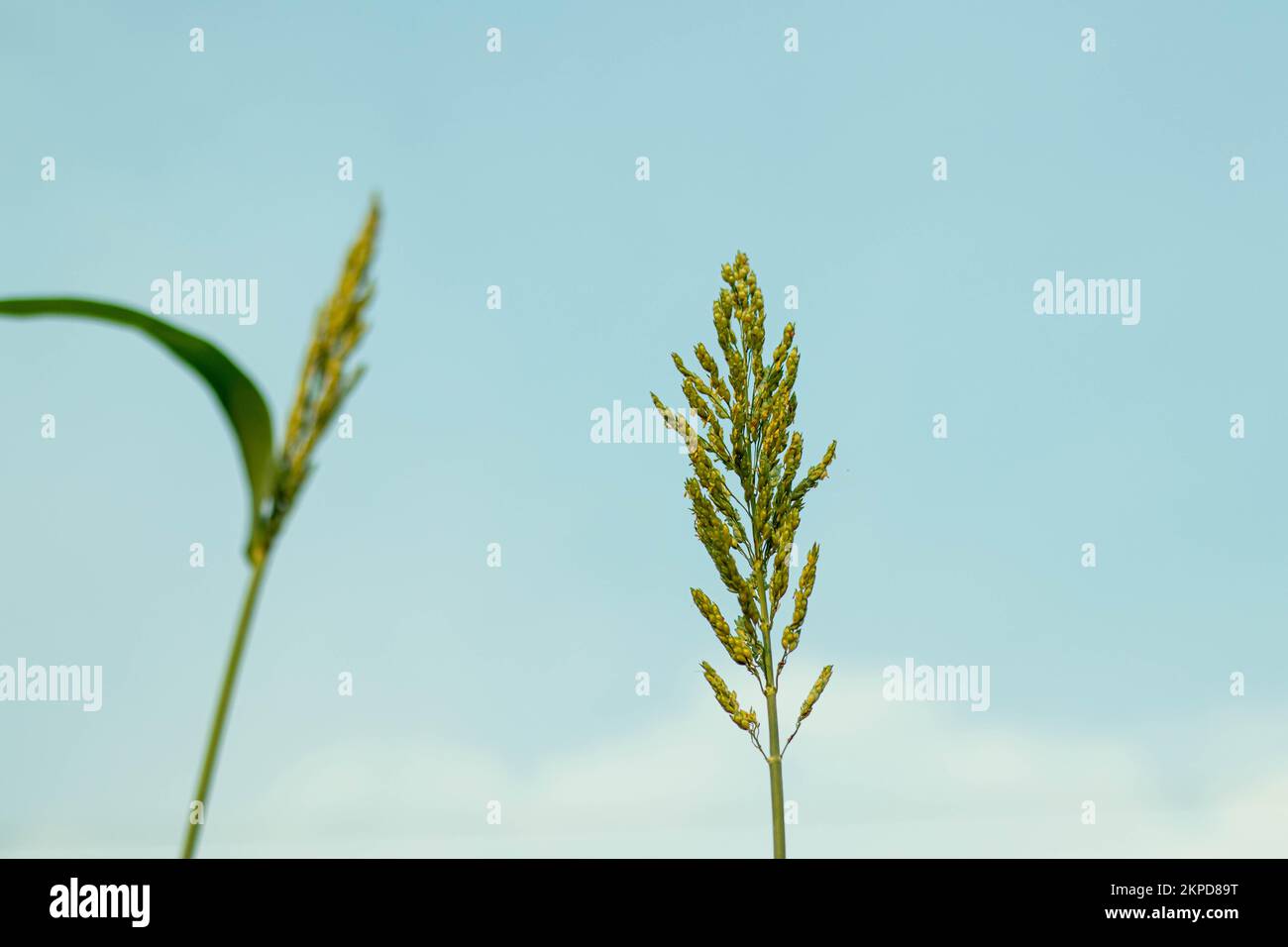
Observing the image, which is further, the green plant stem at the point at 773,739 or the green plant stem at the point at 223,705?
the green plant stem at the point at 773,739

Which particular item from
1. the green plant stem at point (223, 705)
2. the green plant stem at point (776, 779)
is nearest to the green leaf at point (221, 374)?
the green plant stem at point (223, 705)

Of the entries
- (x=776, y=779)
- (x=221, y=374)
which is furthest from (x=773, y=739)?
(x=221, y=374)

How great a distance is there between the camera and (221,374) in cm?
96

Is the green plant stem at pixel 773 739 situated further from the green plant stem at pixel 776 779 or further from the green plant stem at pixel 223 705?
the green plant stem at pixel 223 705

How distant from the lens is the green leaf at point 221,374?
926 mm

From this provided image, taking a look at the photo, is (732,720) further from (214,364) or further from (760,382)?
(214,364)

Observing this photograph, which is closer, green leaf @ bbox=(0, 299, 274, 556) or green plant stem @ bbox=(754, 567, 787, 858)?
green leaf @ bbox=(0, 299, 274, 556)

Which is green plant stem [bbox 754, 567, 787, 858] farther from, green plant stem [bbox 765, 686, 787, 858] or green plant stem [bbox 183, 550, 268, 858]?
green plant stem [bbox 183, 550, 268, 858]

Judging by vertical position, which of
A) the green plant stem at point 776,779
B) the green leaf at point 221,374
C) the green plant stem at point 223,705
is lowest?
the green plant stem at point 776,779

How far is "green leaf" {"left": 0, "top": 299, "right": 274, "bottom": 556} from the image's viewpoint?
36.4 inches

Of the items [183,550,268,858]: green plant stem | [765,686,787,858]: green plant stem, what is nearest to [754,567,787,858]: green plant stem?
[765,686,787,858]: green plant stem

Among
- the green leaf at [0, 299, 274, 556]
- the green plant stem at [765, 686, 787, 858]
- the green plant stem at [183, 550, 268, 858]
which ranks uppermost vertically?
the green leaf at [0, 299, 274, 556]
